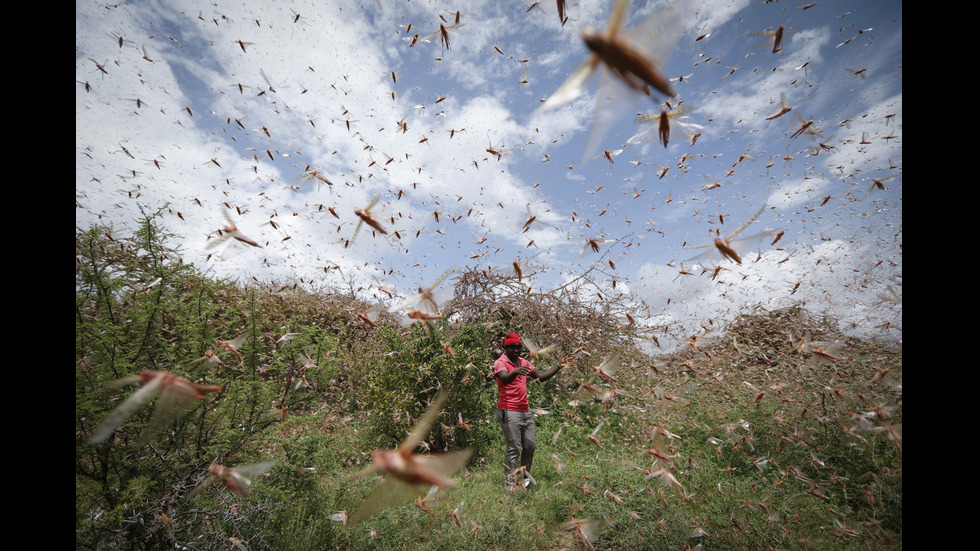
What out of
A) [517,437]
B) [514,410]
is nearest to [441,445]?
[517,437]

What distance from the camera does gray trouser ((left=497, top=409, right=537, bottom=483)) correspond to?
14.3ft

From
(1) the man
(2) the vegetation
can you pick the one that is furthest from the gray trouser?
(2) the vegetation

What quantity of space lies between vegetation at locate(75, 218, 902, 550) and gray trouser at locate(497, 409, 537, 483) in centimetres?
34

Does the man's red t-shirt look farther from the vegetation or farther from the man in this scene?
the vegetation

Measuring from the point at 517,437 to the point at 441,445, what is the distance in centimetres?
160

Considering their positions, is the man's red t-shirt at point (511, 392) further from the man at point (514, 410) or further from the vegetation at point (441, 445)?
the vegetation at point (441, 445)

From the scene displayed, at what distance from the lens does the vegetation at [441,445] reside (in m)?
2.23

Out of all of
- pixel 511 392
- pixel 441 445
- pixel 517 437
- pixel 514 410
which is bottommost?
pixel 441 445

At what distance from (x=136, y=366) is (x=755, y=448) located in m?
7.07

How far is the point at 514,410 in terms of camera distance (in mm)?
4406

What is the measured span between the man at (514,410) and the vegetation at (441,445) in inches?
15.5

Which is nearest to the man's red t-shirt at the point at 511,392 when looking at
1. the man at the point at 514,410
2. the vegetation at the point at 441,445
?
the man at the point at 514,410

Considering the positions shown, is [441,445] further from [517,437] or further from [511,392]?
[511,392]

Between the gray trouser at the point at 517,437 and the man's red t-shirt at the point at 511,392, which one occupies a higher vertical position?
the man's red t-shirt at the point at 511,392
